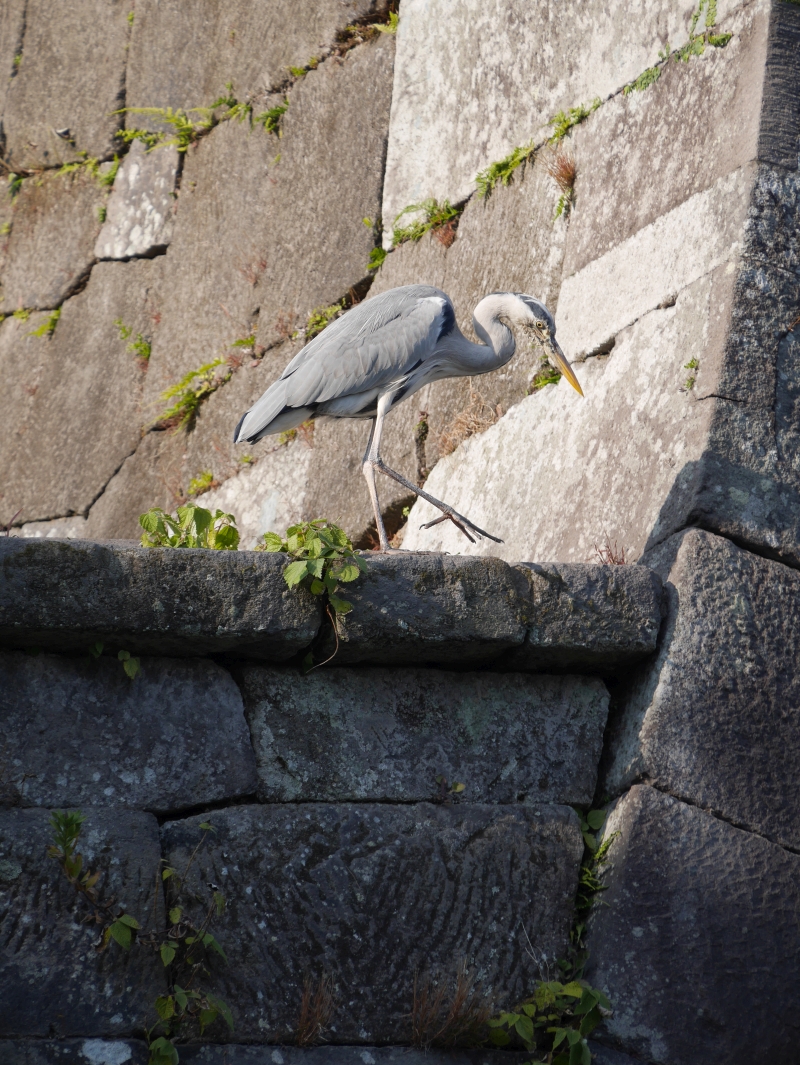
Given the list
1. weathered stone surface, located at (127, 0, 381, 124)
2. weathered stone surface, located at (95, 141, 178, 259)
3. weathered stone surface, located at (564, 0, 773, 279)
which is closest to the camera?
weathered stone surface, located at (564, 0, 773, 279)

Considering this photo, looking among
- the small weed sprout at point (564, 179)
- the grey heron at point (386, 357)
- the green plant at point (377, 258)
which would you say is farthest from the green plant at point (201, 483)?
the small weed sprout at point (564, 179)

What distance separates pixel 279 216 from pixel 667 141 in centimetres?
270

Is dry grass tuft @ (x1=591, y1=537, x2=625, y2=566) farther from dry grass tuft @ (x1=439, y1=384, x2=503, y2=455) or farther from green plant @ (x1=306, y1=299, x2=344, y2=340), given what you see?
green plant @ (x1=306, y1=299, x2=344, y2=340)

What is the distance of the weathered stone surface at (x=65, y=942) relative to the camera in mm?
2955

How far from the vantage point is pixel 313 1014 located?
3.14m

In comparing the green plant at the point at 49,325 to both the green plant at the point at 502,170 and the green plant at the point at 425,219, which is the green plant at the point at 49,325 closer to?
the green plant at the point at 425,219

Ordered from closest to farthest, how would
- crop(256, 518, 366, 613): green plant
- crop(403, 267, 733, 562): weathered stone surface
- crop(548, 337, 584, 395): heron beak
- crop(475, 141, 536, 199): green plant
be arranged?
crop(256, 518, 366, 613): green plant → crop(403, 267, 733, 562): weathered stone surface → crop(548, 337, 584, 395): heron beak → crop(475, 141, 536, 199): green plant

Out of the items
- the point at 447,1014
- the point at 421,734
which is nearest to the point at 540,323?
the point at 421,734

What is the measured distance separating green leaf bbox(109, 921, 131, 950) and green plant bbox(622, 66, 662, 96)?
10.7 ft

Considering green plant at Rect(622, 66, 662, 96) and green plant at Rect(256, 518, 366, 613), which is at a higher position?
green plant at Rect(622, 66, 662, 96)

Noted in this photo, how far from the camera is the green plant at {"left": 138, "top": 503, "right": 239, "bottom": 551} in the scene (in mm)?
3549

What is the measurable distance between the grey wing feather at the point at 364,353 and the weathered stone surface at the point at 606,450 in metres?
0.60

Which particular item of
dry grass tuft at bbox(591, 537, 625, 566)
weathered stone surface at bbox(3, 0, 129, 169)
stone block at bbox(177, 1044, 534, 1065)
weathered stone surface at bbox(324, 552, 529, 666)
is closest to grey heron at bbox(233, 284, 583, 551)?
dry grass tuft at bbox(591, 537, 625, 566)

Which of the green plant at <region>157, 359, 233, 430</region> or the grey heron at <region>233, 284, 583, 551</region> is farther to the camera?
the green plant at <region>157, 359, 233, 430</region>
